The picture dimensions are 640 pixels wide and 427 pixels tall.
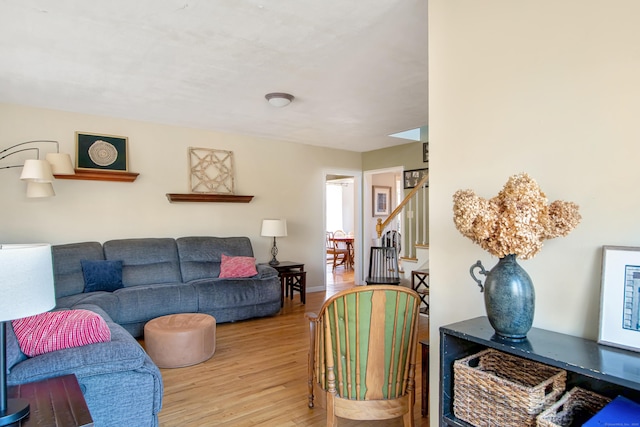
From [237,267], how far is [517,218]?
13.2 feet

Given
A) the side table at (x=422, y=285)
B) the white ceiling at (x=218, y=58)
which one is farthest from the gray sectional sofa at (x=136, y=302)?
the side table at (x=422, y=285)

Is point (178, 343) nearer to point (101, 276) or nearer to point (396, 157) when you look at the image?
point (101, 276)

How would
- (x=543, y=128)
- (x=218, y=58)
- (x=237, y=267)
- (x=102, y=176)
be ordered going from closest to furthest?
1. (x=543, y=128)
2. (x=218, y=58)
3. (x=102, y=176)
4. (x=237, y=267)

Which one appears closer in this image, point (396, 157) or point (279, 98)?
point (279, 98)

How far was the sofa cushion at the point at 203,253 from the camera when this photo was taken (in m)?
4.78

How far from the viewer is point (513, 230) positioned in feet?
4.16

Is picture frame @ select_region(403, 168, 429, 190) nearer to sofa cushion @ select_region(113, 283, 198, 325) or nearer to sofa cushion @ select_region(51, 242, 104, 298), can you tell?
sofa cushion @ select_region(113, 283, 198, 325)

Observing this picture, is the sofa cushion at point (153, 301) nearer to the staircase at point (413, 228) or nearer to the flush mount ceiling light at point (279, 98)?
the flush mount ceiling light at point (279, 98)

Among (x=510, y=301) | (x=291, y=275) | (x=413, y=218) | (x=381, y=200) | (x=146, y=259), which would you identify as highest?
(x=381, y=200)

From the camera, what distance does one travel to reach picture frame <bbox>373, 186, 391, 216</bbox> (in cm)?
866

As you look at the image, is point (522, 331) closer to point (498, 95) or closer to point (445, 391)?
point (445, 391)

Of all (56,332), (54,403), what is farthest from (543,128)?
(56,332)

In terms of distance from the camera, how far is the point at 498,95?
5.41 ft

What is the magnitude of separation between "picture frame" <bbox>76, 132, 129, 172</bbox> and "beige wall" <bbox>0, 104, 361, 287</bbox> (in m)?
0.08
